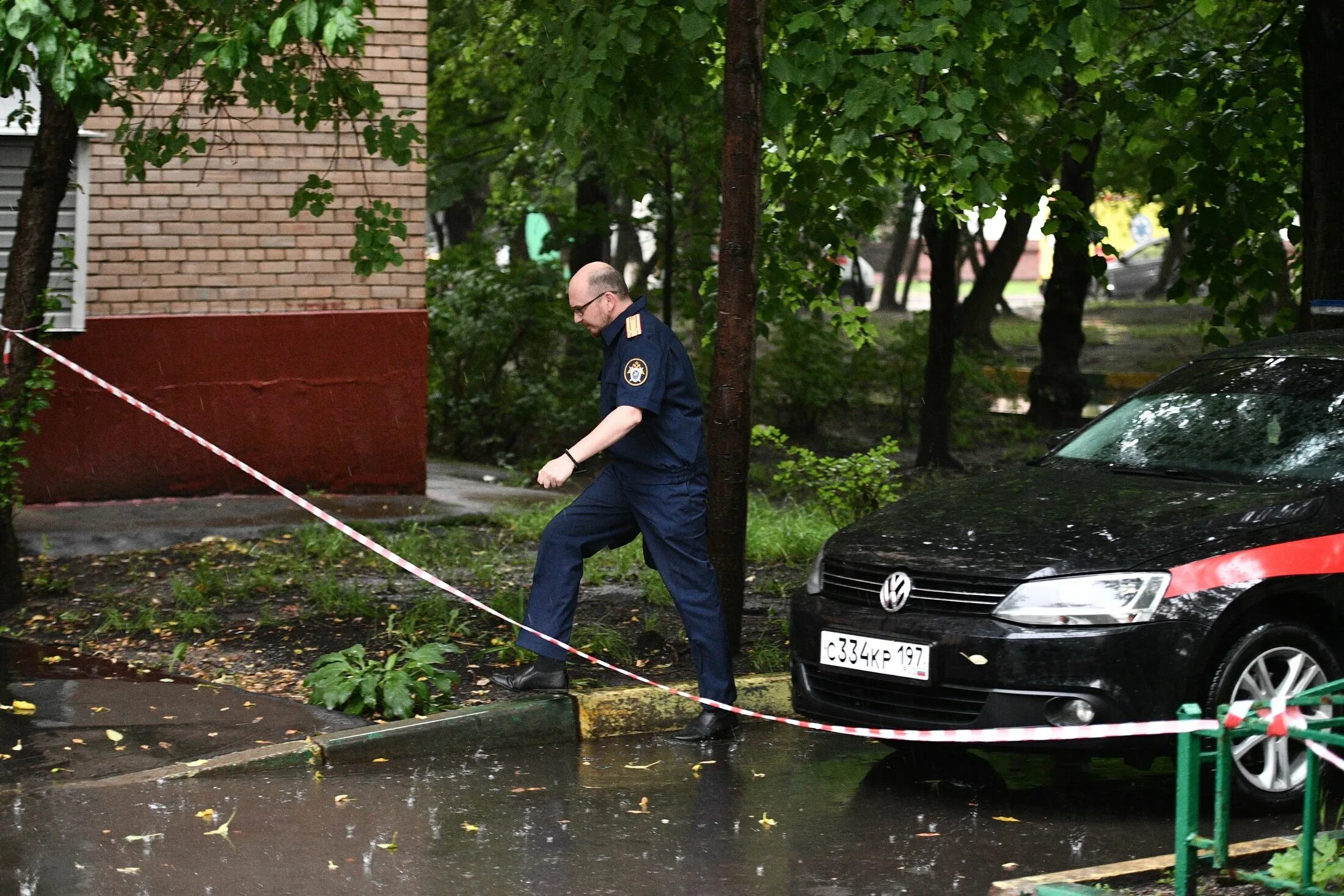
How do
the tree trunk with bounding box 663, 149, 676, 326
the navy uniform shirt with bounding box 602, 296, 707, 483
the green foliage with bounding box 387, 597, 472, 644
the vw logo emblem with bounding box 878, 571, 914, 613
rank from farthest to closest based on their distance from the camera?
the tree trunk with bounding box 663, 149, 676, 326 → the green foliage with bounding box 387, 597, 472, 644 → the navy uniform shirt with bounding box 602, 296, 707, 483 → the vw logo emblem with bounding box 878, 571, 914, 613

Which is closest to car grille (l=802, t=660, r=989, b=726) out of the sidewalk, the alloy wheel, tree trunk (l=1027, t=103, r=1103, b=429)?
the alloy wheel

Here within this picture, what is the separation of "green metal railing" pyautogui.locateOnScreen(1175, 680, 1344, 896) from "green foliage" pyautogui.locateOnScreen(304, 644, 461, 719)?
314cm

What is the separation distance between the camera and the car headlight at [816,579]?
6.15 m

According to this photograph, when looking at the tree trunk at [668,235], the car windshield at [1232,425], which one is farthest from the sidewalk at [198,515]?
the car windshield at [1232,425]

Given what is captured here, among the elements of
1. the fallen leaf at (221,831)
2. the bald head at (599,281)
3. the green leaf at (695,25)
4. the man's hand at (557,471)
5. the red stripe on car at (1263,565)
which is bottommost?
the fallen leaf at (221,831)

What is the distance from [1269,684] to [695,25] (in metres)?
3.62

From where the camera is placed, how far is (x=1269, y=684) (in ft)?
17.9

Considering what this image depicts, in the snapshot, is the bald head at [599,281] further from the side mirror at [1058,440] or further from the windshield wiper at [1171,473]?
the windshield wiper at [1171,473]

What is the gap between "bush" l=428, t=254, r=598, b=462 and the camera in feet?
50.0

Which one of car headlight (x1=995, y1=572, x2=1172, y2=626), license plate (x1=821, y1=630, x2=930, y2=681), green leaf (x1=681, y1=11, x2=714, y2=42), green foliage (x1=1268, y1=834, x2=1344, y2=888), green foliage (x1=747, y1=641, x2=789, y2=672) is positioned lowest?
green foliage (x1=747, y1=641, x2=789, y2=672)

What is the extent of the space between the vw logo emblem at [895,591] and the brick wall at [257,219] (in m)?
6.53

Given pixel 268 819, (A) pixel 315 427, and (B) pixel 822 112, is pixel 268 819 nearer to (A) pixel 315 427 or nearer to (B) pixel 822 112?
(B) pixel 822 112

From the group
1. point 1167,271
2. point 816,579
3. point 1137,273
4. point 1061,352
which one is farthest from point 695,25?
point 1137,273

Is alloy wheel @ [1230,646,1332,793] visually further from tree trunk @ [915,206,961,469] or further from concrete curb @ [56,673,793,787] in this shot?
tree trunk @ [915,206,961,469]
